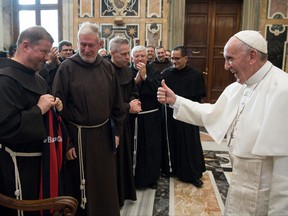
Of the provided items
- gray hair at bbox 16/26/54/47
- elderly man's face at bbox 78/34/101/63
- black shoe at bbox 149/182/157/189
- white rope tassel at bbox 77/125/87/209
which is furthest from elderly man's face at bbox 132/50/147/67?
gray hair at bbox 16/26/54/47

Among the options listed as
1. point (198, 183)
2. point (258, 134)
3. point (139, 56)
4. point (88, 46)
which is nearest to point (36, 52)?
point (88, 46)

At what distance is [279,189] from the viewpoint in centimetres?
158

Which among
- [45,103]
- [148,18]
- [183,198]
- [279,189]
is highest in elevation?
[148,18]

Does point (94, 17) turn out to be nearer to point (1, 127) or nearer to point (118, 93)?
point (118, 93)

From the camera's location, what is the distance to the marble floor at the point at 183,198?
329 cm

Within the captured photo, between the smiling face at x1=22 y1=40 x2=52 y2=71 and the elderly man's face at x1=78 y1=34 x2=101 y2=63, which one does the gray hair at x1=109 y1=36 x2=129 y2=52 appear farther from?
the smiling face at x1=22 y1=40 x2=52 y2=71

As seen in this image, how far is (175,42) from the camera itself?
811 centimetres

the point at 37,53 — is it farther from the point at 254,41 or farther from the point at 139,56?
the point at 139,56

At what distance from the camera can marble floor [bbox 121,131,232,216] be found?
10.8 ft

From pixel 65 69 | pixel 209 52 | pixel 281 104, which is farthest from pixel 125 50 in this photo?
pixel 209 52

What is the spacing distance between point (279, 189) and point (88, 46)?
5.74 ft

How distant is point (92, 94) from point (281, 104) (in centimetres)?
147

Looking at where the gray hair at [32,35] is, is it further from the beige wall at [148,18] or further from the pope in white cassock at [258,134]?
the beige wall at [148,18]

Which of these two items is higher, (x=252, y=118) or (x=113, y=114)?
(x=252, y=118)
